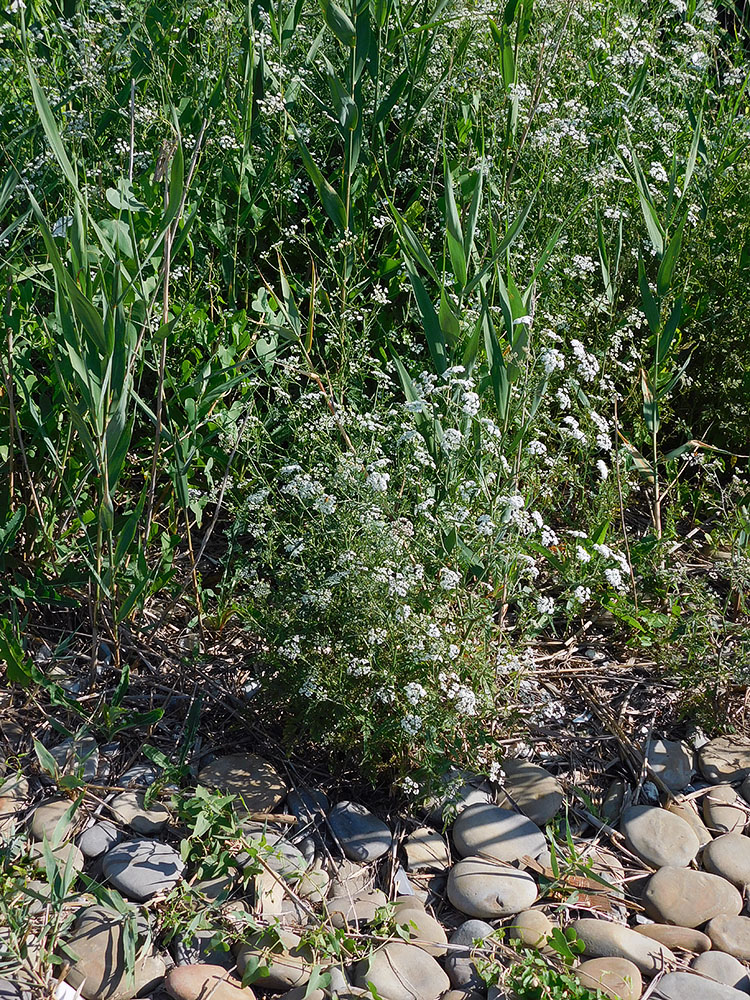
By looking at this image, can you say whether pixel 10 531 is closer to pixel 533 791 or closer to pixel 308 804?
pixel 308 804

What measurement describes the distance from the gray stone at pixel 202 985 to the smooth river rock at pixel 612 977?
2.16 ft

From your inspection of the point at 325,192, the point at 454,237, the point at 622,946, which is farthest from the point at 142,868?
the point at 325,192

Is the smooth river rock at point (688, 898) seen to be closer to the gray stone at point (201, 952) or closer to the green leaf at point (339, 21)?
the gray stone at point (201, 952)

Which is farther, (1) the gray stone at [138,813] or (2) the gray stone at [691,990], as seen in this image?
(1) the gray stone at [138,813]

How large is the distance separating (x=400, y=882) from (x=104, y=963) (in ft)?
2.09

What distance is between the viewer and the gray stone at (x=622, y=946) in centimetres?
196

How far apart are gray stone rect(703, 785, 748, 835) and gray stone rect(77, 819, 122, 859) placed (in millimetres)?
1403

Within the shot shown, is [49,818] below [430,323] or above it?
below

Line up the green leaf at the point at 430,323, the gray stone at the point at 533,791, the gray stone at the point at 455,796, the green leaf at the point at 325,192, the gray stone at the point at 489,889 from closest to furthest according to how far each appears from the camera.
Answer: the gray stone at the point at 489,889 → the gray stone at the point at 455,796 → the gray stone at the point at 533,791 → the green leaf at the point at 430,323 → the green leaf at the point at 325,192

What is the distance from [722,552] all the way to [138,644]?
1.76 meters

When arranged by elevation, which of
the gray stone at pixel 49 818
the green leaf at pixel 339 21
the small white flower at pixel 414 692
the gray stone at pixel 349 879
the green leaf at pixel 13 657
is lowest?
the gray stone at pixel 349 879

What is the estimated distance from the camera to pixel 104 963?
1887mm

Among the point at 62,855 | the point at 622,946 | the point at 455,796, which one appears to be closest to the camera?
the point at 622,946

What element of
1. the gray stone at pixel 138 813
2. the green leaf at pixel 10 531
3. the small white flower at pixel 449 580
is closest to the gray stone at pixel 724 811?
the small white flower at pixel 449 580
